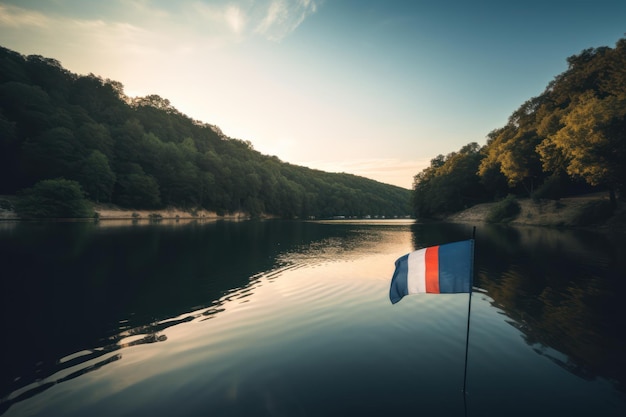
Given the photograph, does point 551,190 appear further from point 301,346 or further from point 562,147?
point 301,346

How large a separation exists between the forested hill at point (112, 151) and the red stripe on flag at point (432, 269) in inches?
3740

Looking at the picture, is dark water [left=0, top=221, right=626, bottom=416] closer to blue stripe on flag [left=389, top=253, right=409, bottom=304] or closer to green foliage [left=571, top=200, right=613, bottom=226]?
blue stripe on flag [left=389, top=253, right=409, bottom=304]

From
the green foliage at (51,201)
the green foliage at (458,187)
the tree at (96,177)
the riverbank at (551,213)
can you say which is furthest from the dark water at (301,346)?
the green foliage at (458,187)

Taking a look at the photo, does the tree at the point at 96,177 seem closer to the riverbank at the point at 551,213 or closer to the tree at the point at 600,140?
the riverbank at the point at 551,213

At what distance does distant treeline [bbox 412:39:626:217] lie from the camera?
4031 centimetres

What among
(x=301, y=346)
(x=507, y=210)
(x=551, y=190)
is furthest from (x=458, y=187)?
(x=301, y=346)

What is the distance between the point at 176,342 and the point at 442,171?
405ft

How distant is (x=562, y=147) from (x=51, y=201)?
326 feet

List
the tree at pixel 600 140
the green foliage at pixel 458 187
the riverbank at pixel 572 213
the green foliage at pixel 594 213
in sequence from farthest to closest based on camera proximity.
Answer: the green foliage at pixel 458 187, the green foliage at pixel 594 213, the riverbank at pixel 572 213, the tree at pixel 600 140

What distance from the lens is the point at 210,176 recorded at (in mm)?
122688

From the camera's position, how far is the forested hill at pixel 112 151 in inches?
2933

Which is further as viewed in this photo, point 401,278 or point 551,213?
point 551,213

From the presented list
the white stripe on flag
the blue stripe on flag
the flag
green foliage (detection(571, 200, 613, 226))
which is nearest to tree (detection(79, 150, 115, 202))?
the blue stripe on flag

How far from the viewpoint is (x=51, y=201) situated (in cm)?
6222
